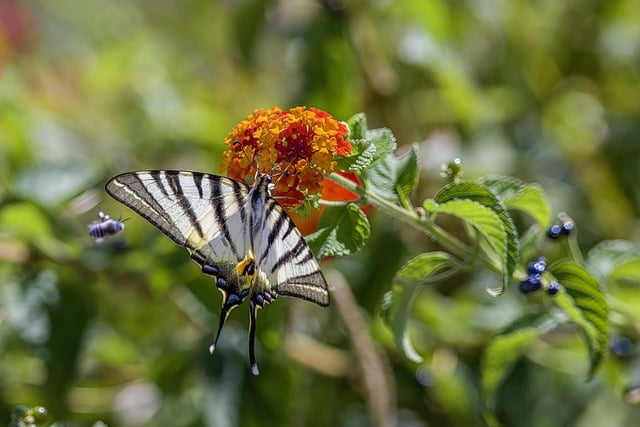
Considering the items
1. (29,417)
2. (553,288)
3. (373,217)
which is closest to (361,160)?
(553,288)

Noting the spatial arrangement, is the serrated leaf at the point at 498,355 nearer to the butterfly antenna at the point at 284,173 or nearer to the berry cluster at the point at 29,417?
the butterfly antenna at the point at 284,173

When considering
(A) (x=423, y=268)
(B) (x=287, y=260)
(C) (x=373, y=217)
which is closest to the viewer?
(B) (x=287, y=260)

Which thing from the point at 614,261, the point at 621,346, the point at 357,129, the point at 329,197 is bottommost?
the point at 621,346

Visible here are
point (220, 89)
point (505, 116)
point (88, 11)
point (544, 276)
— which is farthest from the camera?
point (88, 11)

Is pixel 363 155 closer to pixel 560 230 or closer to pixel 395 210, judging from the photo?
pixel 395 210

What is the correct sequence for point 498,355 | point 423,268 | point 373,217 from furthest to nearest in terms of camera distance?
point 373,217, point 498,355, point 423,268

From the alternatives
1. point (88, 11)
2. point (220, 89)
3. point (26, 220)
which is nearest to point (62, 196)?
point (26, 220)

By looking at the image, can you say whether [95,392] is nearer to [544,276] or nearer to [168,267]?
[168,267]
